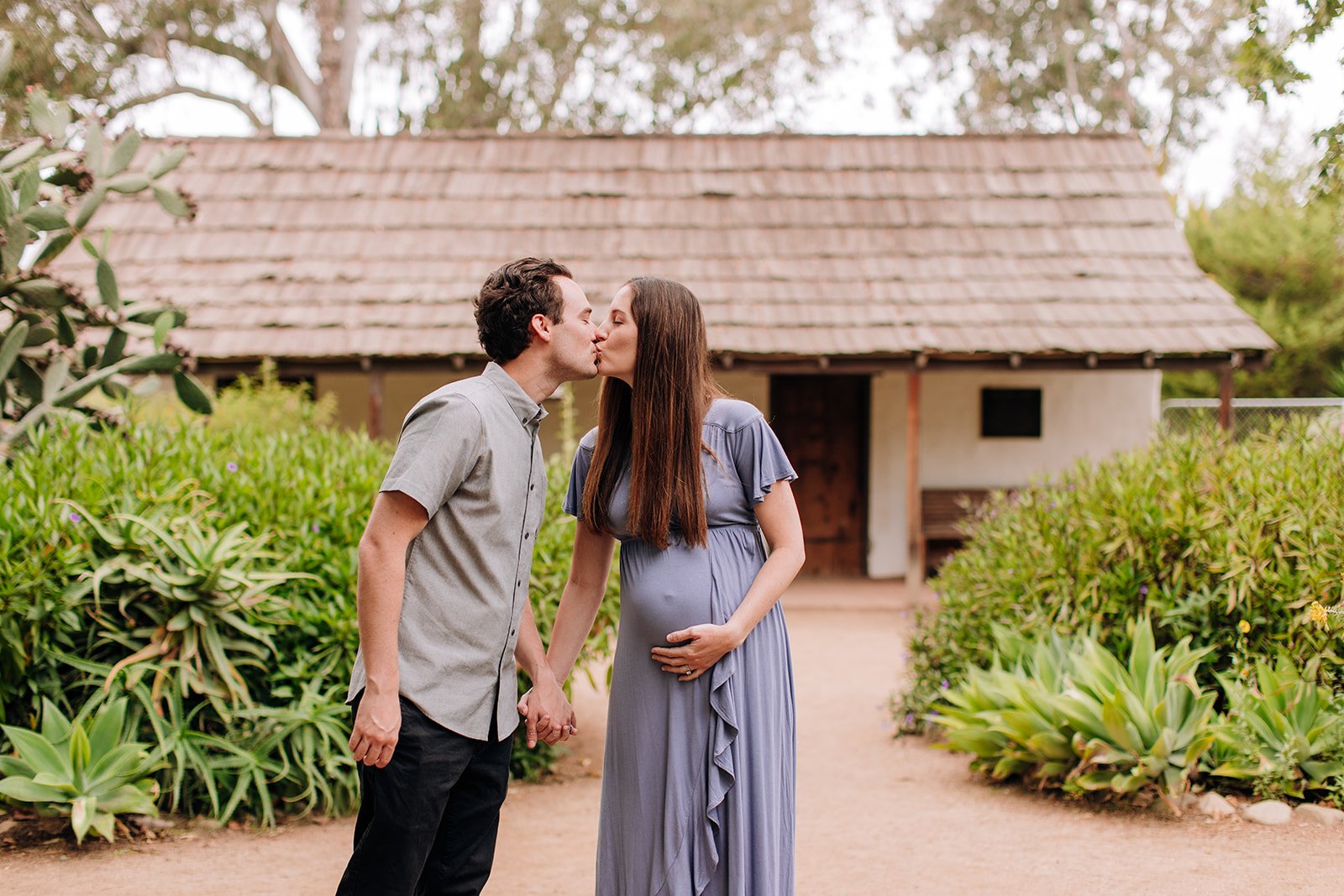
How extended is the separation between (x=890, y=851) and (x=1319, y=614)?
1.94 m

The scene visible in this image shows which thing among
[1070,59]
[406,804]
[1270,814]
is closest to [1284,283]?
[1070,59]

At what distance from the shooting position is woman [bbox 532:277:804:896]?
283cm

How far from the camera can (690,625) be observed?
9.43 ft

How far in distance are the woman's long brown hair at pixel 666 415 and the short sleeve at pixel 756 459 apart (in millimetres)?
110

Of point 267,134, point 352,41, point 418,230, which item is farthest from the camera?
point 352,41

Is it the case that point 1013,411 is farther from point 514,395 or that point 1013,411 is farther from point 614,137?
point 514,395

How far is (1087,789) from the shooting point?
5.06 meters

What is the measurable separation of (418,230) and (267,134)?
9.66ft

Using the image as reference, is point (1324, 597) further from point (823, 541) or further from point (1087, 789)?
point (823, 541)

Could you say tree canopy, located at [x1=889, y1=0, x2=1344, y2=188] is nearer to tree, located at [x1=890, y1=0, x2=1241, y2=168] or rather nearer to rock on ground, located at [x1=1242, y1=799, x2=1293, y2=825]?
tree, located at [x1=890, y1=0, x2=1241, y2=168]

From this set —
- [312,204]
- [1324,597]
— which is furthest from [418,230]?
[1324,597]

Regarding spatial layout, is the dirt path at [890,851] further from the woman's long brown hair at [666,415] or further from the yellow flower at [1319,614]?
the woman's long brown hair at [666,415]

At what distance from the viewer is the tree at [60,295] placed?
5.77 metres

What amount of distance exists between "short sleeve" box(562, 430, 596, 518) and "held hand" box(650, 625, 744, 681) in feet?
1.68
